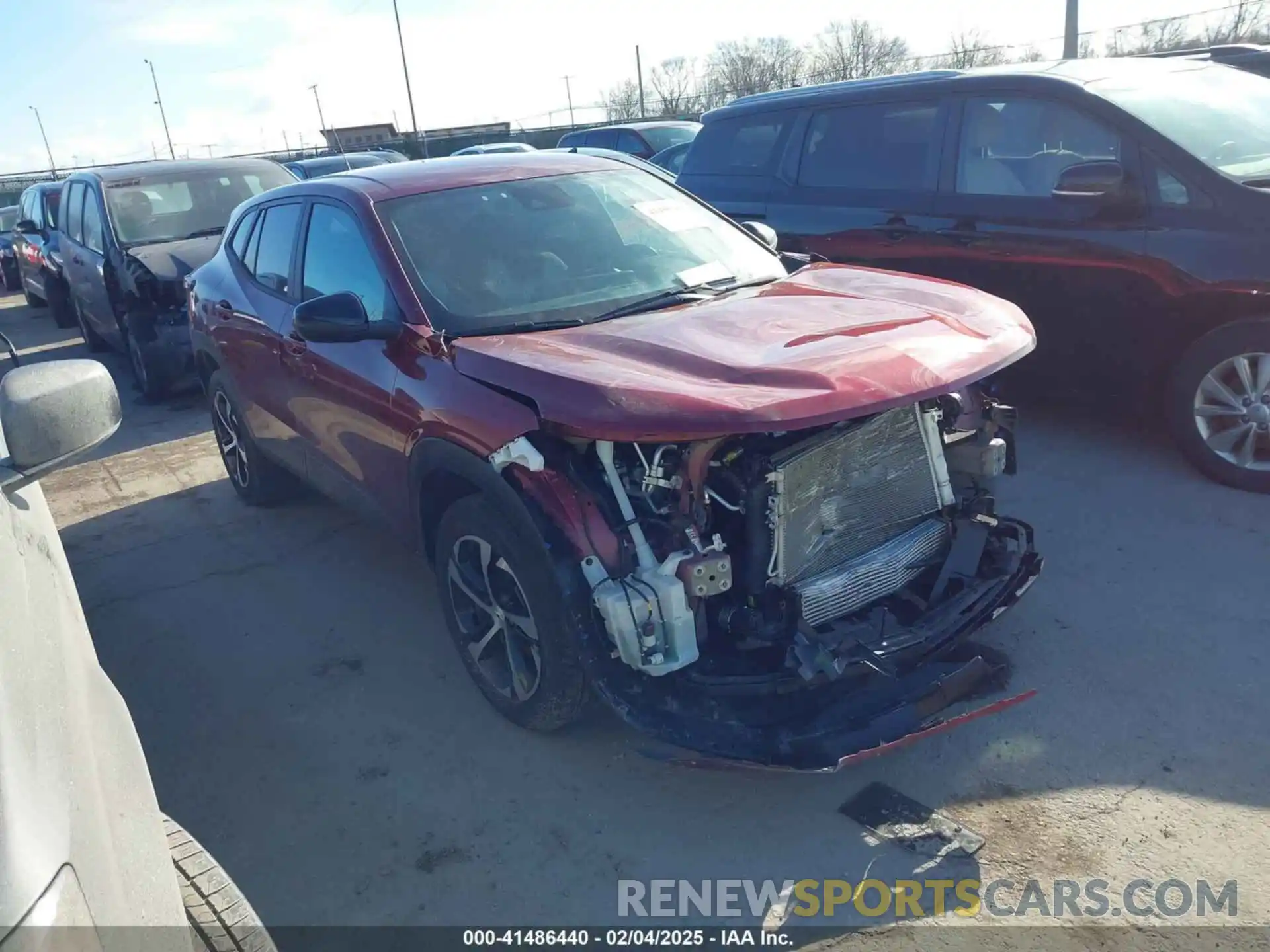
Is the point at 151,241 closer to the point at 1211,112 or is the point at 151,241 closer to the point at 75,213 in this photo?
the point at 75,213

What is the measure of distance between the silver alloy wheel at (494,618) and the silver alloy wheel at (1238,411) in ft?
11.5

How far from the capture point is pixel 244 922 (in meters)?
2.12

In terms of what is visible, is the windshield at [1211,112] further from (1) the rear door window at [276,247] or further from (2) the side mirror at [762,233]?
(1) the rear door window at [276,247]

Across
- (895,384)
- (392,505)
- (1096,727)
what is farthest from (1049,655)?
(392,505)

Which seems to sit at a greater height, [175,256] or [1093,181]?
[1093,181]

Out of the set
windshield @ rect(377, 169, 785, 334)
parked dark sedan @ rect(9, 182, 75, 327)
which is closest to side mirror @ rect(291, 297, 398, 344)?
windshield @ rect(377, 169, 785, 334)

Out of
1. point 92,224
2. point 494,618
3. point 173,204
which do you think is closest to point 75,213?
point 92,224

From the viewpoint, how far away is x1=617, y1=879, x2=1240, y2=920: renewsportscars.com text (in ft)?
8.41

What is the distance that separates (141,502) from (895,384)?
17.2 ft

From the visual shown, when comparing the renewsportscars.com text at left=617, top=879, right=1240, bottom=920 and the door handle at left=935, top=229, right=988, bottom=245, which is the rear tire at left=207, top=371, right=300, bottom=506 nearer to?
the renewsportscars.com text at left=617, top=879, right=1240, bottom=920

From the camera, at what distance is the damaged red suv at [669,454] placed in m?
2.85

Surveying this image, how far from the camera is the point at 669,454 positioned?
2.99 m

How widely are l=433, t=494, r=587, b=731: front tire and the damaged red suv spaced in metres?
0.01

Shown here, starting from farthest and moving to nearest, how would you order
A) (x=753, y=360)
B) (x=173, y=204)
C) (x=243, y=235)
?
1. (x=173, y=204)
2. (x=243, y=235)
3. (x=753, y=360)
